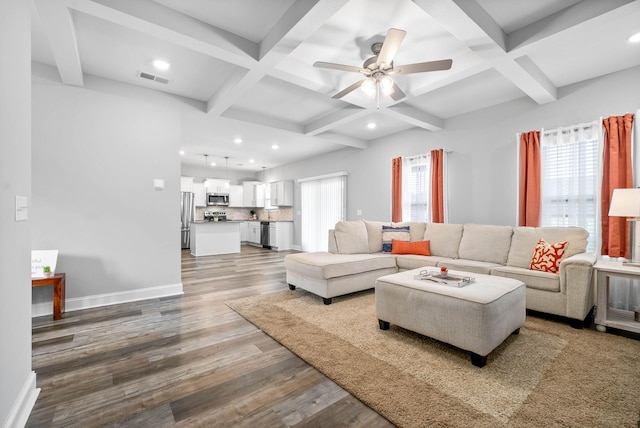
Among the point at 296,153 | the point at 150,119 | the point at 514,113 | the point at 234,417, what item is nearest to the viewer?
the point at 234,417

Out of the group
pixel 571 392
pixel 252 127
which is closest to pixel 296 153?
pixel 252 127

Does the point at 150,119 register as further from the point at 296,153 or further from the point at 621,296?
the point at 621,296

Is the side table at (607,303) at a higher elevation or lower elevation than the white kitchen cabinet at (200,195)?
lower

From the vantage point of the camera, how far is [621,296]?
312 cm

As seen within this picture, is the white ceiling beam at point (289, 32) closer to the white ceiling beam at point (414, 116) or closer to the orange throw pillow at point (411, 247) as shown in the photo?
the white ceiling beam at point (414, 116)

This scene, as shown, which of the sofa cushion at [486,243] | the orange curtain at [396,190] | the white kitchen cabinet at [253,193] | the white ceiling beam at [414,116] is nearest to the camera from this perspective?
the sofa cushion at [486,243]

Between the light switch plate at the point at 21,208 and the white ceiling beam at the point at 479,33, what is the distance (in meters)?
2.67

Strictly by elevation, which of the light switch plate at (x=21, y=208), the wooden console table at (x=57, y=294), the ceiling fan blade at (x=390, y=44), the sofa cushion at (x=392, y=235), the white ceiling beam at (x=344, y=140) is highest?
the white ceiling beam at (x=344, y=140)

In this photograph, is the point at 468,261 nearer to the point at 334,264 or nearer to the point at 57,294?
the point at 334,264

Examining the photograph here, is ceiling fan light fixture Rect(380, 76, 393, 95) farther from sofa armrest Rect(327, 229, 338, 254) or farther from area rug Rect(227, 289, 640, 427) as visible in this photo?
area rug Rect(227, 289, 640, 427)

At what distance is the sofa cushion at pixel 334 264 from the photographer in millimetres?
3365

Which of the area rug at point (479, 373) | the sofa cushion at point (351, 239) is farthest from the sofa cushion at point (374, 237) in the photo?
the area rug at point (479, 373)

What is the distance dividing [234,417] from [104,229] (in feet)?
9.57

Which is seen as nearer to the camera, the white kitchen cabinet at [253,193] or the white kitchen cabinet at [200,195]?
the white kitchen cabinet at [200,195]
